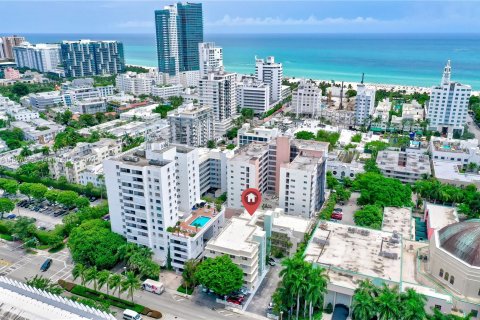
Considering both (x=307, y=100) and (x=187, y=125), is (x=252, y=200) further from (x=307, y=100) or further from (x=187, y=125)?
(x=307, y=100)

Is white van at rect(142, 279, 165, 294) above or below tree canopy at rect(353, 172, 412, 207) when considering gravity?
below

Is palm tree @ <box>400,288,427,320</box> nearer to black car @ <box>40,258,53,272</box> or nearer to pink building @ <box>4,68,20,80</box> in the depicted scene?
black car @ <box>40,258,53,272</box>

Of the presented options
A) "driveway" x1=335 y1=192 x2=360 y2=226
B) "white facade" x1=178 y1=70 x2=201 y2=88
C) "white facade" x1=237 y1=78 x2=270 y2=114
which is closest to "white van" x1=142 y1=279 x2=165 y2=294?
"driveway" x1=335 y1=192 x2=360 y2=226

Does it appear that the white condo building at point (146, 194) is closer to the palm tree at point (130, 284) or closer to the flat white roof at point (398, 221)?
the palm tree at point (130, 284)

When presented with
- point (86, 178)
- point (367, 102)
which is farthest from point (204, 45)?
point (86, 178)

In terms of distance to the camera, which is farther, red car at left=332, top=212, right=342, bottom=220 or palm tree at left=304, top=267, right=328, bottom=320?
red car at left=332, top=212, right=342, bottom=220

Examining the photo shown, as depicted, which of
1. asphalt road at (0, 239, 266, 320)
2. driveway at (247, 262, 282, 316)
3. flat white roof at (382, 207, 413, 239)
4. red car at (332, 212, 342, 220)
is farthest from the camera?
red car at (332, 212, 342, 220)

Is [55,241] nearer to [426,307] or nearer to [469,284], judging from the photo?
[426,307]
